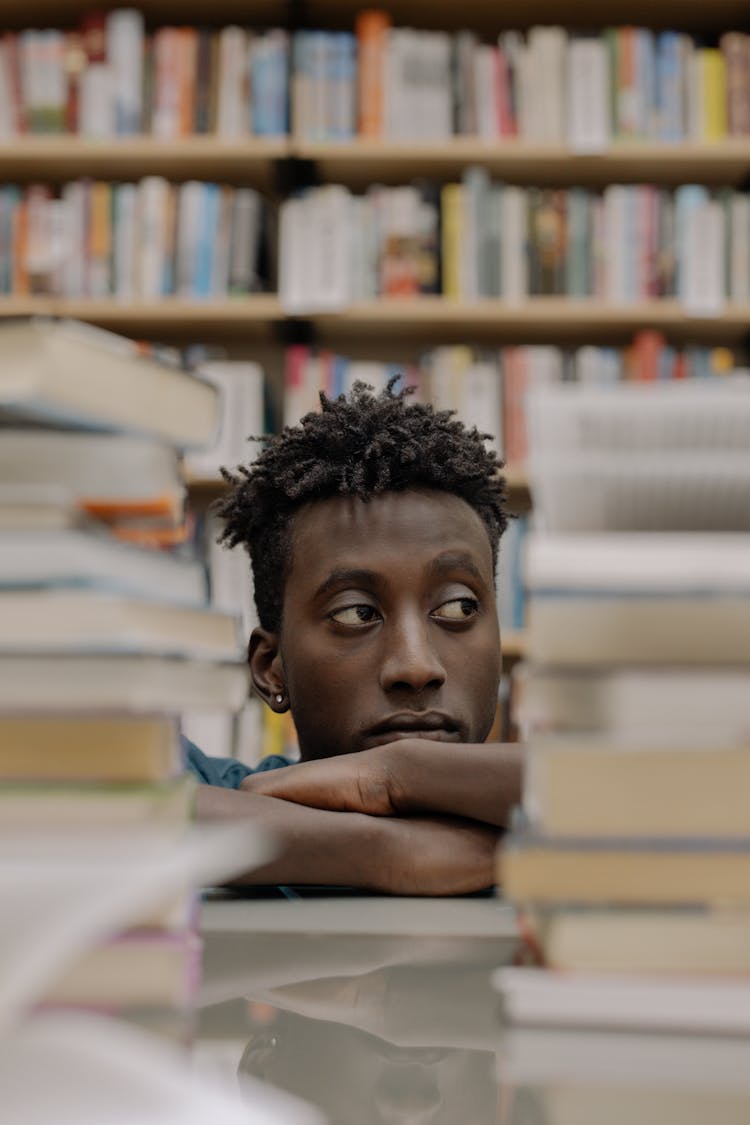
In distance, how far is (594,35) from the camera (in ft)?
6.89

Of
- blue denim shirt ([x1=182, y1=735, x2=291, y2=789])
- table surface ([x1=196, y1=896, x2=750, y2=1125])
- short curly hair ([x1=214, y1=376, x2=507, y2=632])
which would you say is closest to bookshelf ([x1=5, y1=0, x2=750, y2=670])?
short curly hair ([x1=214, y1=376, x2=507, y2=632])

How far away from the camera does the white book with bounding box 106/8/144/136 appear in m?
2.05

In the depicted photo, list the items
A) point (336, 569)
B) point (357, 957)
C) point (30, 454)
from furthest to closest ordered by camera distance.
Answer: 1. point (336, 569)
2. point (357, 957)
3. point (30, 454)

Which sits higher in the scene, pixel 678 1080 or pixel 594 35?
pixel 594 35

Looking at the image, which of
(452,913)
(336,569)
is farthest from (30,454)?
(336,569)

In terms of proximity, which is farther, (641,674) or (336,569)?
(336,569)

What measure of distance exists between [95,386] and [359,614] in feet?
2.85

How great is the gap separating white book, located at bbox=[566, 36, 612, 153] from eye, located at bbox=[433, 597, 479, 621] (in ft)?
3.74

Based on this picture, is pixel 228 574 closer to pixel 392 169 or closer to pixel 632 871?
pixel 392 169

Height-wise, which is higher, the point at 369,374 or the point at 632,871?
the point at 369,374

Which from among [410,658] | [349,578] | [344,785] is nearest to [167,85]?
[349,578]

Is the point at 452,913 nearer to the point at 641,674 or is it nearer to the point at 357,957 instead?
the point at 357,957

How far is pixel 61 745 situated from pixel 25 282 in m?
1.88

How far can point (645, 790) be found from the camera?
1.11ft
